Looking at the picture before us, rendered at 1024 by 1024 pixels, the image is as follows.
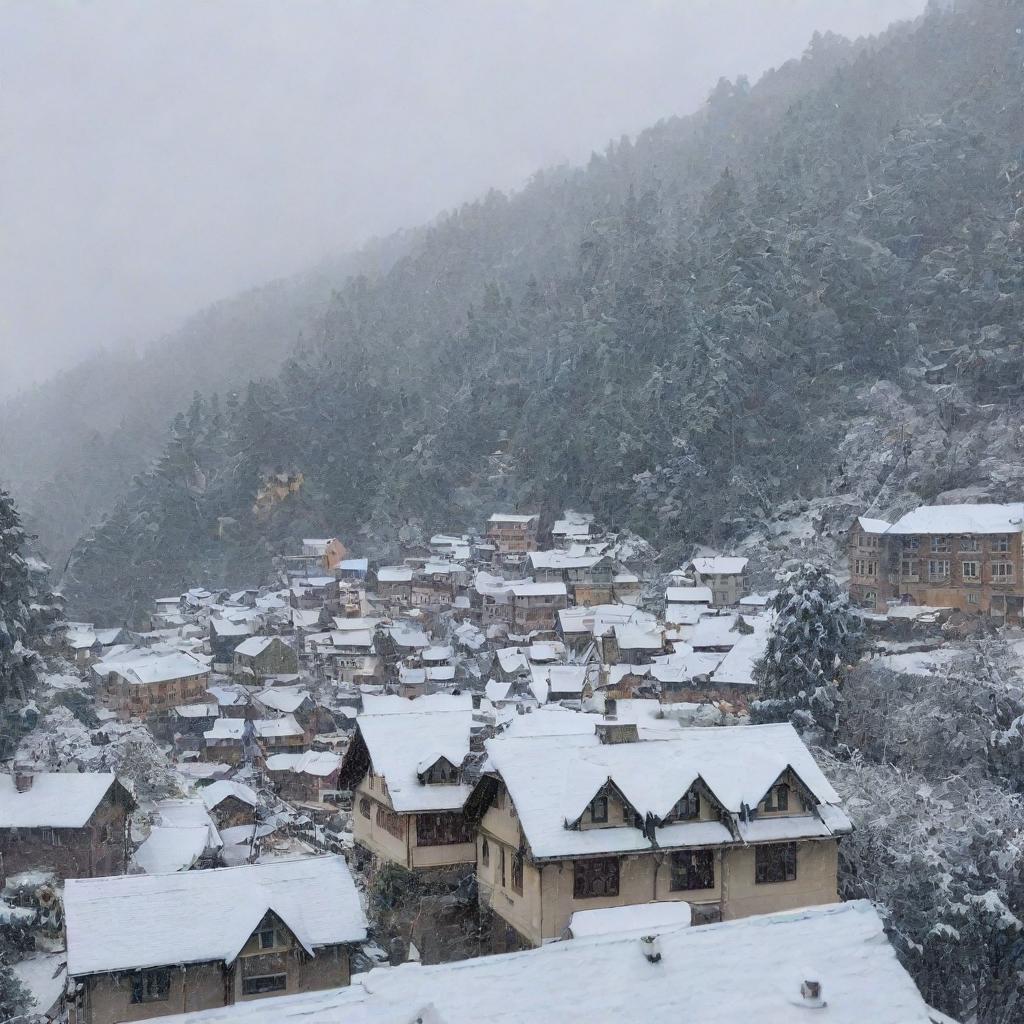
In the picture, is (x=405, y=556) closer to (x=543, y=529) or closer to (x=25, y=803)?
(x=543, y=529)

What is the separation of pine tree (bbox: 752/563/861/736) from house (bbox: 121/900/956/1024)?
29073mm

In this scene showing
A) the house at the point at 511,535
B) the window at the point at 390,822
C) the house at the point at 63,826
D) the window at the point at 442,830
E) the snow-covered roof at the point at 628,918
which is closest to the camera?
the snow-covered roof at the point at 628,918

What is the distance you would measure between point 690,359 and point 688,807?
90.6 metres

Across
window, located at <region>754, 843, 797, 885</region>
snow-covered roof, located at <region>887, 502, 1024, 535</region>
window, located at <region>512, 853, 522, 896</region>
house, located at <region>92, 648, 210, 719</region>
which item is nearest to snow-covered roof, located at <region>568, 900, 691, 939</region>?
window, located at <region>512, 853, 522, 896</region>

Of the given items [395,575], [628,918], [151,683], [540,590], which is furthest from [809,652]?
[395,575]

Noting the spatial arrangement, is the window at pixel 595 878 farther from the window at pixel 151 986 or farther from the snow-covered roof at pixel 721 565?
the snow-covered roof at pixel 721 565

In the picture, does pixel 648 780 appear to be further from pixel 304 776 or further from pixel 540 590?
pixel 540 590

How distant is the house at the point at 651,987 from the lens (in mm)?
13688

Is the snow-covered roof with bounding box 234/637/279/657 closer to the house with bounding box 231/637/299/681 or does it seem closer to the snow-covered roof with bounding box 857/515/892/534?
the house with bounding box 231/637/299/681

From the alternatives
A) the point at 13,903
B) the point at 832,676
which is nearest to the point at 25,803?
the point at 13,903

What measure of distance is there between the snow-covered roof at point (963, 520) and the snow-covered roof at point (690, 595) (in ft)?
68.1

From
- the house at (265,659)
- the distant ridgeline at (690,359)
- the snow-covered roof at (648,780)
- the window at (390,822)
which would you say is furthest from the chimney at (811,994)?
the house at (265,659)

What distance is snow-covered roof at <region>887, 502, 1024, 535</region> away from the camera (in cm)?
6378

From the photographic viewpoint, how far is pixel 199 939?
22.0m
